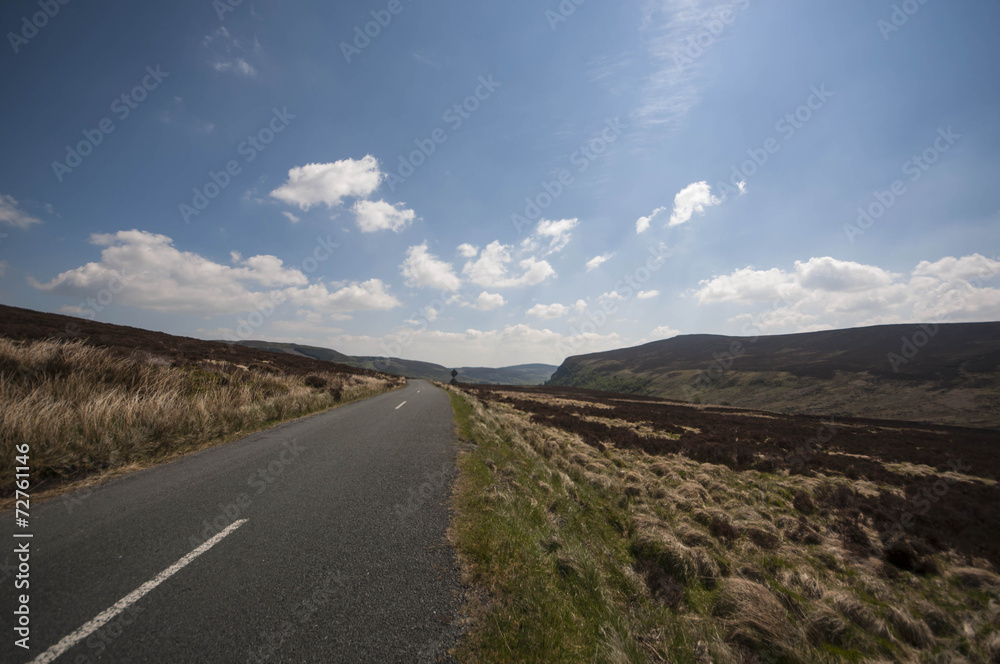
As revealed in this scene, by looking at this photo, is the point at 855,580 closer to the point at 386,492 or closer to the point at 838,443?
the point at 386,492

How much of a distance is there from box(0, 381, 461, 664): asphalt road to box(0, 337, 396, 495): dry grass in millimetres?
1162

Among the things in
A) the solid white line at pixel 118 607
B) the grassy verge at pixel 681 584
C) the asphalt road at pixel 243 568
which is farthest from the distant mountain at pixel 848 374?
the solid white line at pixel 118 607

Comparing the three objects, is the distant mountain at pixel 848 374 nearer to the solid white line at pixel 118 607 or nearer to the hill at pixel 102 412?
the solid white line at pixel 118 607

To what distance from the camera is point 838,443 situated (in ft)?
64.9

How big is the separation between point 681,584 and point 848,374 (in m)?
85.7

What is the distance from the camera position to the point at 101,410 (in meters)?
7.61

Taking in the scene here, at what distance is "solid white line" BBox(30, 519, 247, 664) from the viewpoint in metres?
2.42

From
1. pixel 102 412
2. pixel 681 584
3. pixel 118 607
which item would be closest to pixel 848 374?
pixel 681 584

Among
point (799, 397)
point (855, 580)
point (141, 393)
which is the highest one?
point (141, 393)

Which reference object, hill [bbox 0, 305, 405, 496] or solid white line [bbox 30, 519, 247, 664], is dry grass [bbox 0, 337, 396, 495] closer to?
hill [bbox 0, 305, 405, 496]

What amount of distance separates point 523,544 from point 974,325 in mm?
150368

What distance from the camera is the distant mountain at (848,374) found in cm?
5031

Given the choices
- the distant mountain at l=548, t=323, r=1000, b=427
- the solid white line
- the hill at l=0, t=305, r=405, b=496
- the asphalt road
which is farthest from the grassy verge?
the distant mountain at l=548, t=323, r=1000, b=427

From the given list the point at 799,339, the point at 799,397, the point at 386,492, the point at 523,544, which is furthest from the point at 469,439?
the point at 799,339
